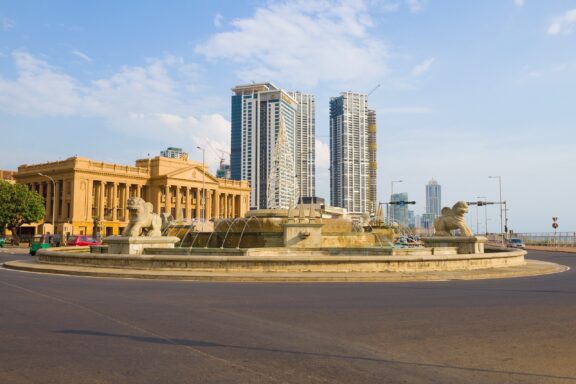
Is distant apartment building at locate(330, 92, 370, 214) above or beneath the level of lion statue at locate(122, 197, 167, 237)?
above

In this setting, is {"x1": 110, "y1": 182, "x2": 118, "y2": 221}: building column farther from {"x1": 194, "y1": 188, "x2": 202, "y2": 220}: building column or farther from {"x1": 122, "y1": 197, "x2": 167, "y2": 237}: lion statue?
{"x1": 122, "y1": 197, "x2": 167, "y2": 237}: lion statue

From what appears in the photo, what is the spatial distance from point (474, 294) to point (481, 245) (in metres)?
13.0

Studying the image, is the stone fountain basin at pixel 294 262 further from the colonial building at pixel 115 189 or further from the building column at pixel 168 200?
the building column at pixel 168 200

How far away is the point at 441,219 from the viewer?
2597 cm

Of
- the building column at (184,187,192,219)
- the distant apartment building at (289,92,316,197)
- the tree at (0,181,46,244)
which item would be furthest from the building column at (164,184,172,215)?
the distant apartment building at (289,92,316,197)

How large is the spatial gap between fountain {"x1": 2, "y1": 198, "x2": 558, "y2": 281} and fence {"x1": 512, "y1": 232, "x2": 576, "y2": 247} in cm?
4355

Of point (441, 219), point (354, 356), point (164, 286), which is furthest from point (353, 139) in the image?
point (354, 356)

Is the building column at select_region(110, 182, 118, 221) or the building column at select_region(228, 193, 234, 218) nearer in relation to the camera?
the building column at select_region(110, 182, 118, 221)

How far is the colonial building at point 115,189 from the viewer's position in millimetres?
92125

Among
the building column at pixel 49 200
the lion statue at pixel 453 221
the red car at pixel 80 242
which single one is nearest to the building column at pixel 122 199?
the building column at pixel 49 200

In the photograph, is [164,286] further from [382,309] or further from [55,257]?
[55,257]

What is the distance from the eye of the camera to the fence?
66750 mm

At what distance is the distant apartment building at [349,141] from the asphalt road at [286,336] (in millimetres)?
110769

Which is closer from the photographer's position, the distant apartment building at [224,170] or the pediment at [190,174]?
the pediment at [190,174]
